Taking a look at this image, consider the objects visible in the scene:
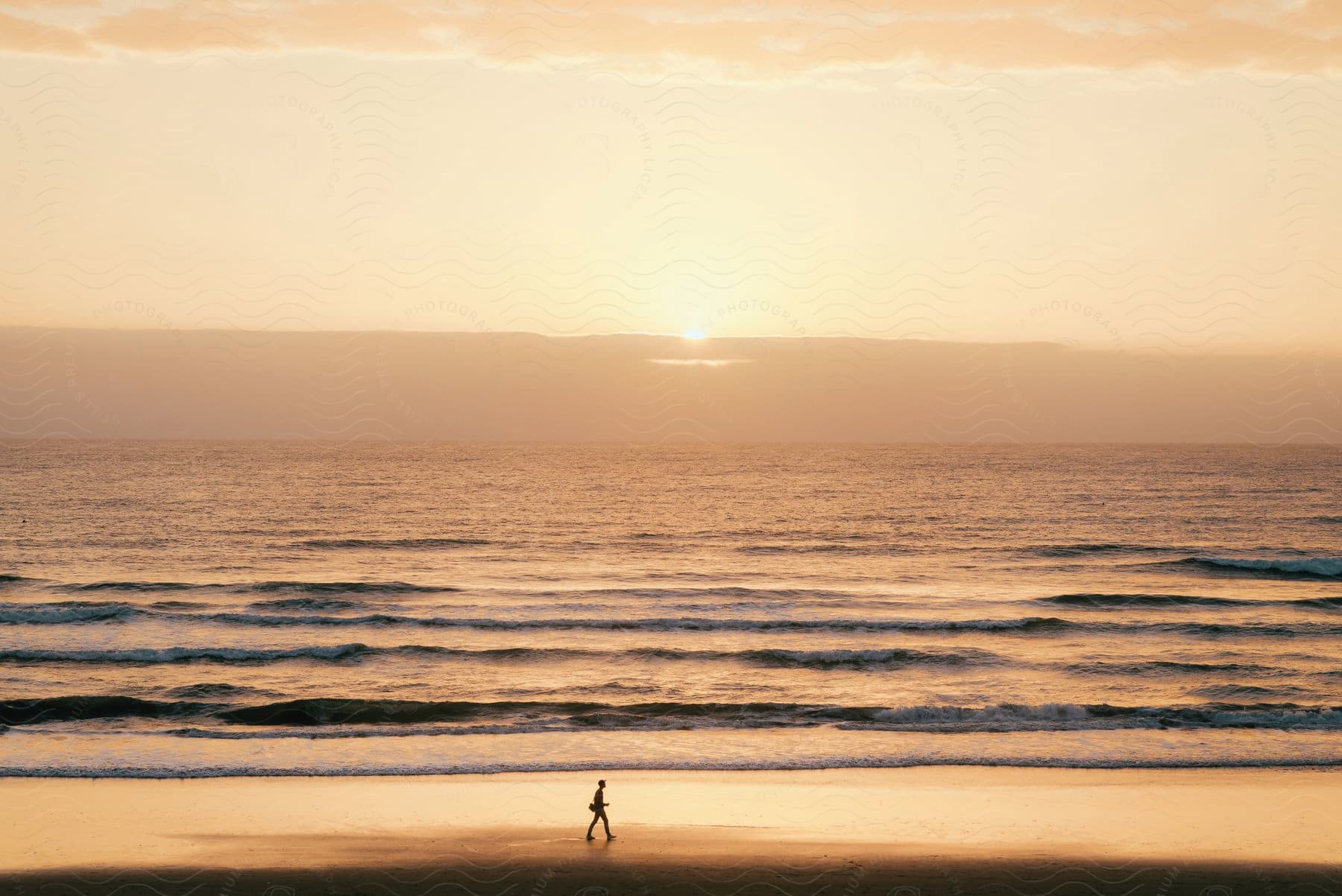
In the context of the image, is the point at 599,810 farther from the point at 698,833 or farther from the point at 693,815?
the point at 693,815

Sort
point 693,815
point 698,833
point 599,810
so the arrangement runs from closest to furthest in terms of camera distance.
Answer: point 599,810
point 698,833
point 693,815

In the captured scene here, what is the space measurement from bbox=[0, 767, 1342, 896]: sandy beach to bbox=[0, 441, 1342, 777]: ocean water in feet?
3.77

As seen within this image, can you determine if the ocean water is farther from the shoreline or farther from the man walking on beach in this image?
the man walking on beach

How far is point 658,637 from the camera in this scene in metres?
32.8

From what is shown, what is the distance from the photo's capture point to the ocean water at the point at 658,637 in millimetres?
21766

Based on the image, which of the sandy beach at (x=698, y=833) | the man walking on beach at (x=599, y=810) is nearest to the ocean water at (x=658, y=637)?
the sandy beach at (x=698, y=833)

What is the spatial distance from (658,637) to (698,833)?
16.5 m

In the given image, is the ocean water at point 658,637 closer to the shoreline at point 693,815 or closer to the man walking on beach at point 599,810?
the shoreline at point 693,815

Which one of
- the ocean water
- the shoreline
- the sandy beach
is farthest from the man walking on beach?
the ocean water

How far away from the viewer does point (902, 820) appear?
16875 millimetres

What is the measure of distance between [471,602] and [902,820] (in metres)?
25.0

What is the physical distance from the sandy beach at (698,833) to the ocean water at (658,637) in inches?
45.2

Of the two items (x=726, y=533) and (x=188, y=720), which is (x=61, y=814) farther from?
(x=726, y=533)

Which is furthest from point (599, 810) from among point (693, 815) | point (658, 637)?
point (658, 637)
